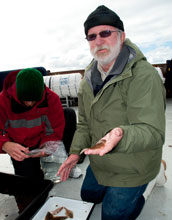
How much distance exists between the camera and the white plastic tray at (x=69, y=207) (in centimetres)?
134

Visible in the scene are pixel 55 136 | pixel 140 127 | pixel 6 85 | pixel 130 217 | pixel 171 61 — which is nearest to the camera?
pixel 140 127

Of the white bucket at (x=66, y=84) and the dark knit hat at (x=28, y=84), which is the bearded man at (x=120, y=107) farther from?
the white bucket at (x=66, y=84)

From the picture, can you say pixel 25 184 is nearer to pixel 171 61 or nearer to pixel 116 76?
pixel 116 76

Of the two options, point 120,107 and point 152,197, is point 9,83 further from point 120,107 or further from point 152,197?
point 152,197

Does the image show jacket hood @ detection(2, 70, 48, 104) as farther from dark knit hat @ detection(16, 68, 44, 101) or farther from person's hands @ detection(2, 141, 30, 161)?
person's hands @ detection(2, 141, 30, 161)

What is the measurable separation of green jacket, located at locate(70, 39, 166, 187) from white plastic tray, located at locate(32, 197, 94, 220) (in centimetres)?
26

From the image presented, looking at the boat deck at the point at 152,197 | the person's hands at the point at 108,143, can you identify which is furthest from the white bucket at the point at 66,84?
the person's hands at the point at 108,143

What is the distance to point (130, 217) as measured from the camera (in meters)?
1.26

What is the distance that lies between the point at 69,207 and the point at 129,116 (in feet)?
2.92

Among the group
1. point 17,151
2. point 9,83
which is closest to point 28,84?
point 9,83

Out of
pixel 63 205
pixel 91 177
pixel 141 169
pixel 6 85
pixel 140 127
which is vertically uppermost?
pixel 6 85

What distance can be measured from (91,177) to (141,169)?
55cm

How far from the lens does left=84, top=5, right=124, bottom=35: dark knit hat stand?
4.02 feet

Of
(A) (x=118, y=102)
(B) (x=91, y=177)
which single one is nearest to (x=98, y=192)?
(B) (x=91, y=177)
